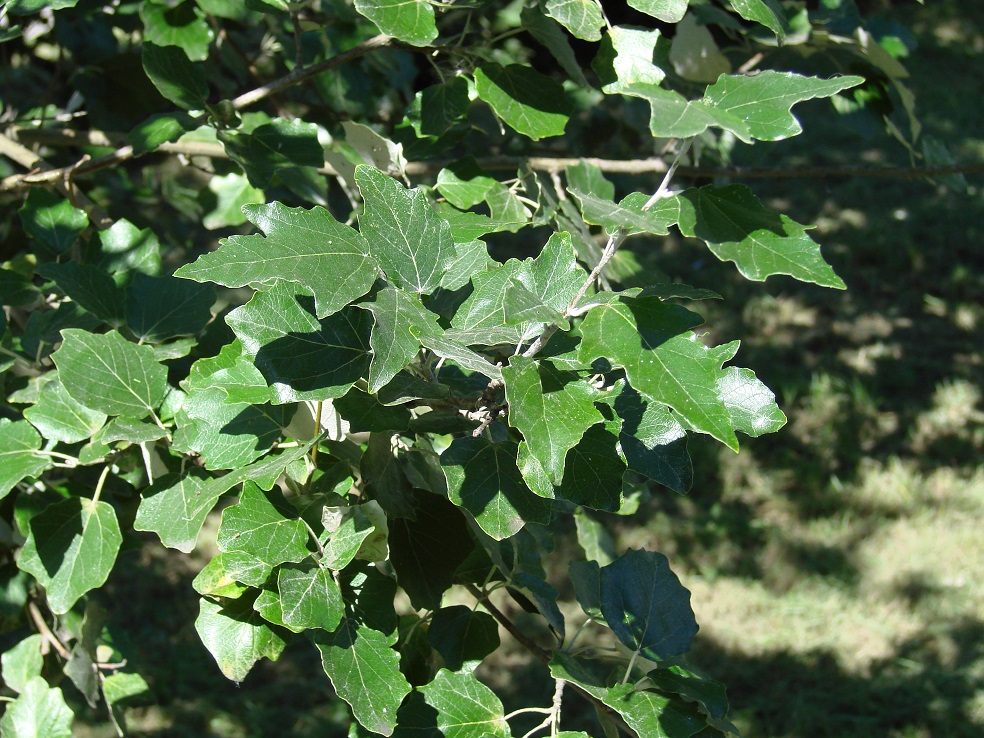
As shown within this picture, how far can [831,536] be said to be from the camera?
4090 millimetres

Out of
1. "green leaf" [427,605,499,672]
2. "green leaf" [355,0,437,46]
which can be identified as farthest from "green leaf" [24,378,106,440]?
"green leaf" [355,0,437,46]

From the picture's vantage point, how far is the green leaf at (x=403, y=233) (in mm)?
1106

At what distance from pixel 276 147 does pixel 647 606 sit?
960 mm

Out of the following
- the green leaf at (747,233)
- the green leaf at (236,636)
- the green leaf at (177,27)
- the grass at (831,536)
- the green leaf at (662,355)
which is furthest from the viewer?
the grass at (831,536)

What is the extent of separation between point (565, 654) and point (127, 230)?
1.02 m

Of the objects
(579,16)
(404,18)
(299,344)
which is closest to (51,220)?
(404,18)

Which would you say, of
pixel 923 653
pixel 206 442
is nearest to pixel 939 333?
pixel 923 653

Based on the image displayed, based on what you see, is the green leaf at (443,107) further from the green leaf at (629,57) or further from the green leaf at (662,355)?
the green leaf at (662,355)

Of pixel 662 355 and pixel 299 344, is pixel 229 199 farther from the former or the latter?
pixel 662 355

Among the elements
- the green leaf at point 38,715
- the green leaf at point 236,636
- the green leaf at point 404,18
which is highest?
the green leaf at point 404,18

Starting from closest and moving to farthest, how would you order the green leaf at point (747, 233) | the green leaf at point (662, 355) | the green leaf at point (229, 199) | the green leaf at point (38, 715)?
the green leaf at point (662, 355) → the green leaf at point (747, 233) → the green leaf at point (38, 715) → the green leaf at point (229, 199)

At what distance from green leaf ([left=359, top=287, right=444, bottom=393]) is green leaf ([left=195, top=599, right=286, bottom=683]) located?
0.42 meters

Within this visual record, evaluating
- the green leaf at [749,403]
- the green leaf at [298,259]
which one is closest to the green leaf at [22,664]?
the green leaf at [298,259]

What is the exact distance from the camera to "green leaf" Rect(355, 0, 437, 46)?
140 cm
